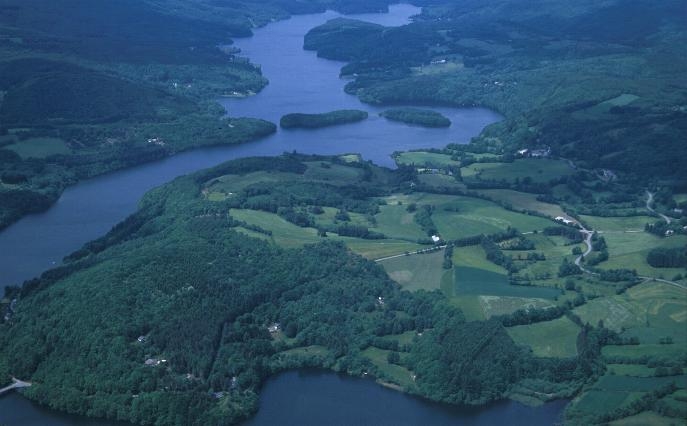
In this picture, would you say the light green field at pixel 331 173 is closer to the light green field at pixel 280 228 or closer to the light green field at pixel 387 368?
the light green field at pixel 280 228

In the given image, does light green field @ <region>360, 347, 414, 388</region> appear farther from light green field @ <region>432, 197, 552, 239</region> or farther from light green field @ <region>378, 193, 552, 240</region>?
light green field @ <region>432, 197, 552, 239</region>

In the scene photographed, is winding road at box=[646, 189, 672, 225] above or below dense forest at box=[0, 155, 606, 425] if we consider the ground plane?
above

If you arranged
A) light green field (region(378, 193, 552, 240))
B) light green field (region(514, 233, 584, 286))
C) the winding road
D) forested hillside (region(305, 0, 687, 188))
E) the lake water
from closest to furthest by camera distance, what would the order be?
1. the lake water
2. light green field (region(514, 233, 584, 286))
3. light green field (region(378, 193, 552, 240))
4. the winding road
5. forested hillside (region(305, 0, 687, 188))

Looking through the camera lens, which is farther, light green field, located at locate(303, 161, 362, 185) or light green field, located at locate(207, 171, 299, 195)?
light green field, located at locate(303, 161, 362, 185)

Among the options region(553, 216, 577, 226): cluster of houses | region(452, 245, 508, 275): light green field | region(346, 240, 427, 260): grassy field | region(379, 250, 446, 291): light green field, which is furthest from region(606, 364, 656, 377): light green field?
region(553, 216, 577, 226): cluster of houses

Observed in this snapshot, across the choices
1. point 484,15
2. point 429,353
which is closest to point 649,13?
point 484,15

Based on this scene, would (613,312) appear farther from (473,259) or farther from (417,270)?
(417,270)

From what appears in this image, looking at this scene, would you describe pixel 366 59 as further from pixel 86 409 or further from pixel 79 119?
pixel 86 409

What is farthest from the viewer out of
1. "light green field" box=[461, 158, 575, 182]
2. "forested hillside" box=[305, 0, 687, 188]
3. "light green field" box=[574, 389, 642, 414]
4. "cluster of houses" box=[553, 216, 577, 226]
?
"forested hillside" box=[305, 0, 687, 188]
